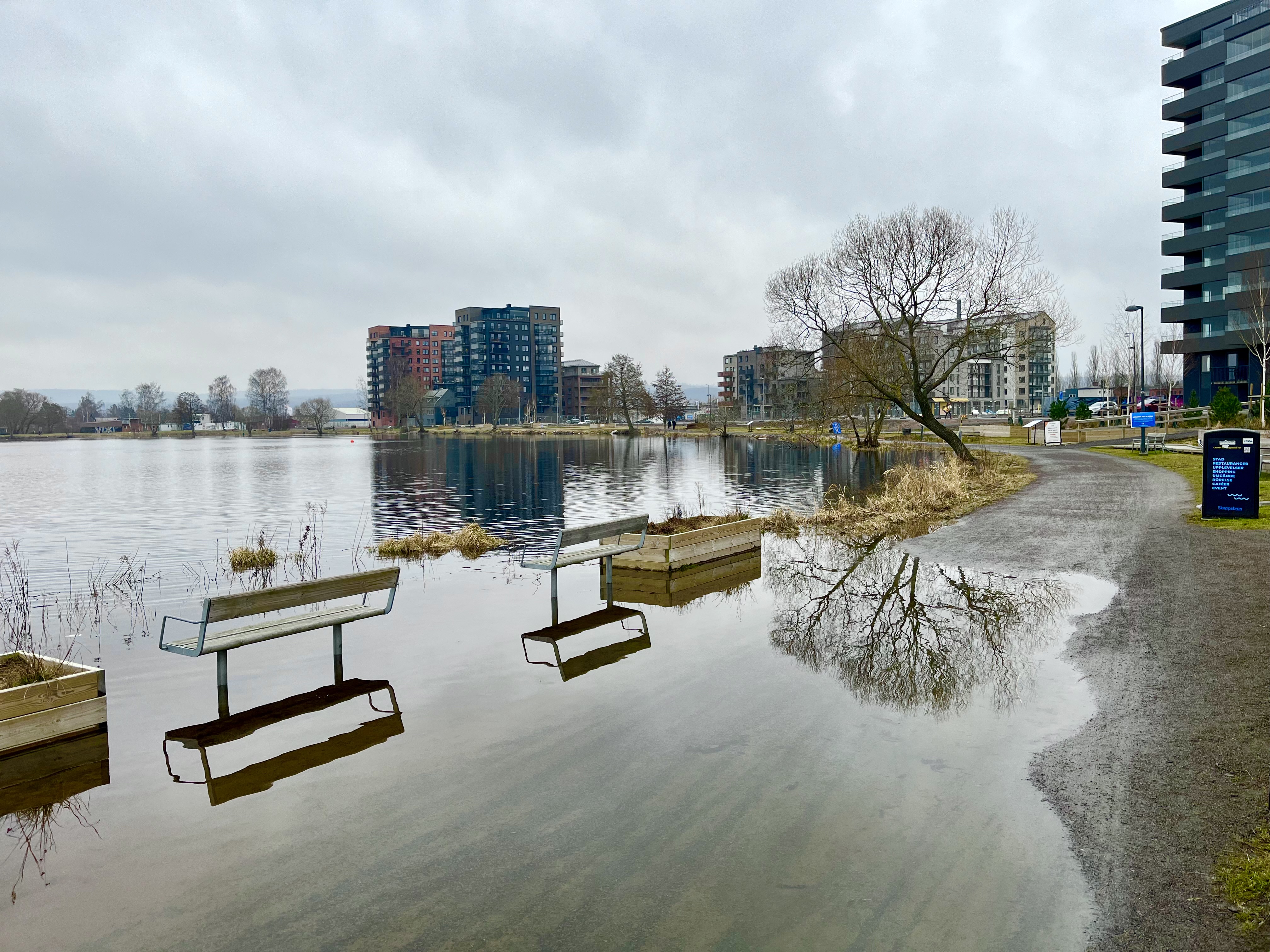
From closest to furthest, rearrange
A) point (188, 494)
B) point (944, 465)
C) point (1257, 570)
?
point (1257, 570)
point (944, 465)
point (188, 494)

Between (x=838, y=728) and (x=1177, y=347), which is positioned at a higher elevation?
(x=1177, y=347)

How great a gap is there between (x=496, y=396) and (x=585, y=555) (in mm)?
152705

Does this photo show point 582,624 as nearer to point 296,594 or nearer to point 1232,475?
point 296,594

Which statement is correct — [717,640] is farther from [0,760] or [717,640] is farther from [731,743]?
[0,760]

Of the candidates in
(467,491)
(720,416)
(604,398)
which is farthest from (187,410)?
(467,491)

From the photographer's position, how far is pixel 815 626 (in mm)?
10773

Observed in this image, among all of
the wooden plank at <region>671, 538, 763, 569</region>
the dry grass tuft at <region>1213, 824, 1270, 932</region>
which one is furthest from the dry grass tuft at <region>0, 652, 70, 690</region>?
Answer: the wooden plank at <region>671, 538, 763, 569</region>

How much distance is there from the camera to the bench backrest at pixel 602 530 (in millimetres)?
11984

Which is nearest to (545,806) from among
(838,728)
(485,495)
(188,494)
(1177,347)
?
(838,728)

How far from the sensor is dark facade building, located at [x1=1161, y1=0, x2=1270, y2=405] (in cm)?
6819

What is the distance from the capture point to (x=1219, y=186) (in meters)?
72.8

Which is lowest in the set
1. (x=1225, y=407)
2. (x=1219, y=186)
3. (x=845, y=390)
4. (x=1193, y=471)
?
(x=1193, y=471)

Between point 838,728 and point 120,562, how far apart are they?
1653 cm

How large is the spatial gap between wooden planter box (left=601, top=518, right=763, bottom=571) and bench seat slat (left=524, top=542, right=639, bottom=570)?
0.33m
